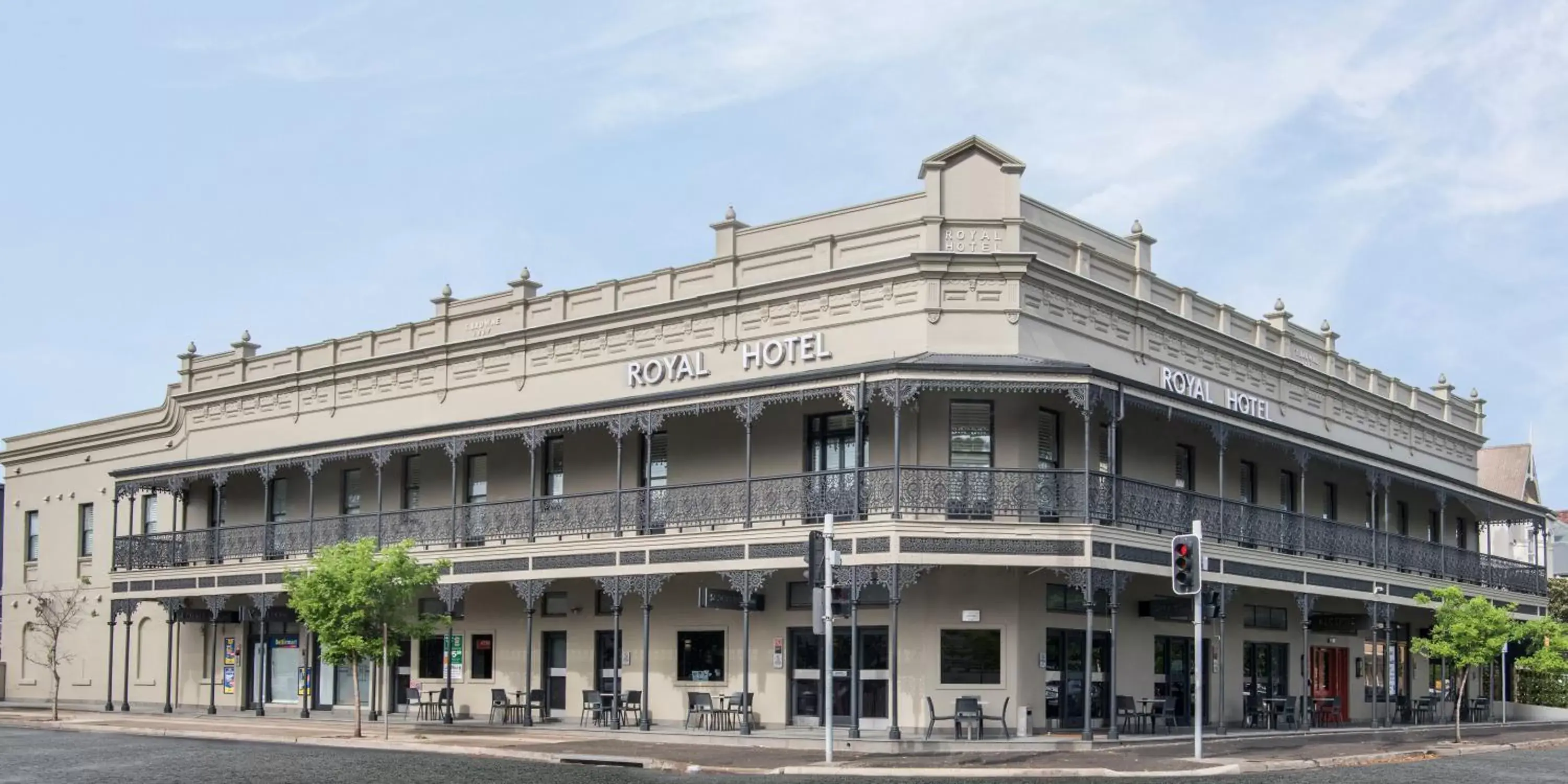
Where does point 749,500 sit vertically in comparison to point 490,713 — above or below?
above

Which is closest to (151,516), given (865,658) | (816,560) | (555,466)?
(555,466)

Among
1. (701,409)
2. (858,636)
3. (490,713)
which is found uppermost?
→ (701,409)

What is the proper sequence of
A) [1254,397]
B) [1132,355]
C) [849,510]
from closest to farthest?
[849,510] < [1132,355] < [1254,397]

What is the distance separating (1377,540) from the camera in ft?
115

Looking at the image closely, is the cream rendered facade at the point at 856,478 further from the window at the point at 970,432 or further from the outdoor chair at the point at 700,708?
the outdoor chair at the point at 700,708

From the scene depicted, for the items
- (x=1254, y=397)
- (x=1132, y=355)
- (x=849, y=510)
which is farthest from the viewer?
(x=1254, y=397)

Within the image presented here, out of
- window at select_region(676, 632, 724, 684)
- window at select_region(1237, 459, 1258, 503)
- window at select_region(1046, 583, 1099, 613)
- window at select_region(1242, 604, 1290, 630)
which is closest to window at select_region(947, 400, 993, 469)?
window at select_region(1046, 583, 1099, 613)

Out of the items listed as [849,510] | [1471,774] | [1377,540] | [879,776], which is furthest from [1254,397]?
[879,776]

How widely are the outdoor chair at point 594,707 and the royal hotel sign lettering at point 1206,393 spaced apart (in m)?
12.3

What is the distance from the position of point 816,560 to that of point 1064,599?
7437 millimetres

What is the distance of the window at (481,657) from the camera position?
33.8 m

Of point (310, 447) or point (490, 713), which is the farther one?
point (310, 447)

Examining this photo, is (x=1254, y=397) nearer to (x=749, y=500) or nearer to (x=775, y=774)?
(x=749, y=500)

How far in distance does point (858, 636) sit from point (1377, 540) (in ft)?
46.9
